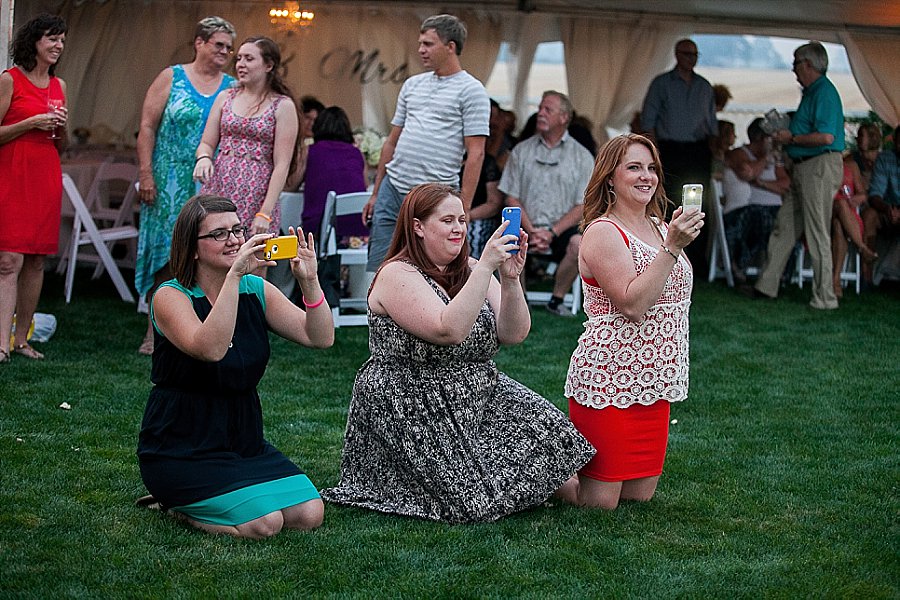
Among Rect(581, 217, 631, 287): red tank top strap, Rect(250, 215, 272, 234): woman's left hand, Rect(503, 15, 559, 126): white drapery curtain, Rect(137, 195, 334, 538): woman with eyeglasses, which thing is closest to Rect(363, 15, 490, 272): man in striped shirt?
Rect(250, 215, 272, 234): woman's left hand

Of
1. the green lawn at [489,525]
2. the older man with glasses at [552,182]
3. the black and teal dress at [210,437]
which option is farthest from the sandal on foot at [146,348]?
the older man with glasses at [552,182]

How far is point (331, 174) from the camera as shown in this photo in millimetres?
7348

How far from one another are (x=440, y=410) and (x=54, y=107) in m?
2.99

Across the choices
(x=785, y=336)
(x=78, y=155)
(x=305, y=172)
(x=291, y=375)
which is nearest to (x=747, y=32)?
(x=785, y=336)

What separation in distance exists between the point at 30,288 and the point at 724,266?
20.5ft

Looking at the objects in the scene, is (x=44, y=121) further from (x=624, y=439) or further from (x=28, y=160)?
(x=624, y=439)

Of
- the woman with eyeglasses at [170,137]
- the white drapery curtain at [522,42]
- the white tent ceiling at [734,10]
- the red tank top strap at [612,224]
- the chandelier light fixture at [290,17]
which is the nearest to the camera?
the red tank top strap at [612,224]

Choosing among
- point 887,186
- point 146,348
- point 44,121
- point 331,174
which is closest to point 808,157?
point 887,186

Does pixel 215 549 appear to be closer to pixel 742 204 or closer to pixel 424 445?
pixel 424 445

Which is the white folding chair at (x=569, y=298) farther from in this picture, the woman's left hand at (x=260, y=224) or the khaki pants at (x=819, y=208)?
the woman's left hand at (x=260, y=224)

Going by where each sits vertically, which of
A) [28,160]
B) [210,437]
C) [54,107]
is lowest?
[210,437]

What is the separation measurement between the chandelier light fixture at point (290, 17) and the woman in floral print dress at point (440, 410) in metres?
7.18

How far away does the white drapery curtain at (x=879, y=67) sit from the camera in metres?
10.6

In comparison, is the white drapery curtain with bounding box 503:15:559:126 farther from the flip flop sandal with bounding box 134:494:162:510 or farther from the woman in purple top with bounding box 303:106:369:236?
the flip flop sandal with bounding box 134:494:162:510
